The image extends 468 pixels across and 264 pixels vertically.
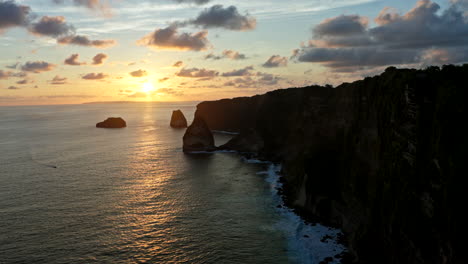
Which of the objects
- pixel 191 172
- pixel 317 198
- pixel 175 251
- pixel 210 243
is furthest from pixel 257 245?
pixel 191 172

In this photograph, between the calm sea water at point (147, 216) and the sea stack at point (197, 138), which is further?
the sea stack at point (197, 138)

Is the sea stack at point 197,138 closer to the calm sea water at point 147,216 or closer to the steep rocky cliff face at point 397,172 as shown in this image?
the calm sea water at point 147,216

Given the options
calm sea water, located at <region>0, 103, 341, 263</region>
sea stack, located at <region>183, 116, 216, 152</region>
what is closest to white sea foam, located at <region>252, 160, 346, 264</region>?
calm sea water, located at <region>0, 103, 341, 263</region>

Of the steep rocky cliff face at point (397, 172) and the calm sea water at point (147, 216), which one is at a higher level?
the steep rocky cliff face at point (397, 172)

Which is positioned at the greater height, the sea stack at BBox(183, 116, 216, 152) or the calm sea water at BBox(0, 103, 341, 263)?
the sea stack at BBox(183, 116, 216, 152)

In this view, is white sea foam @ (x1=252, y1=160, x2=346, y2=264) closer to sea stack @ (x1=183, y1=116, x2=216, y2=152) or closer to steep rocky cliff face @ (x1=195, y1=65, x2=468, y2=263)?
steep rocky cliff face @ (x1=195, y1=65, x2=468, y2=263)

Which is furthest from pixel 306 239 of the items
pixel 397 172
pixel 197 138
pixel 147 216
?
pixel 197 138

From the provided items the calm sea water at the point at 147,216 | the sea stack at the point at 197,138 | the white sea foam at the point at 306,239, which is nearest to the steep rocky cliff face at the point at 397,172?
the white sea foam at the point at 306,239
